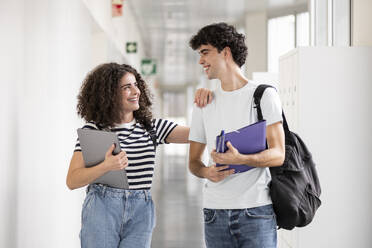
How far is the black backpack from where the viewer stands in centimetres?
228

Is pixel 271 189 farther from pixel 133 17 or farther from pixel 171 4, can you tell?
pixel 133 17

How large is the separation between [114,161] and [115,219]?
294mm

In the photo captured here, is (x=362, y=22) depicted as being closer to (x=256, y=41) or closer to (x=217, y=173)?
(x=217, y=173)

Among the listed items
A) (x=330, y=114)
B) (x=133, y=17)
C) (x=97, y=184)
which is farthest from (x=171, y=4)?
(x=97, y=184)

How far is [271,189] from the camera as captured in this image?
90.1 inches

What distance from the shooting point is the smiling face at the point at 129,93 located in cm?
250

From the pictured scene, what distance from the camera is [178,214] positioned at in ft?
26.2

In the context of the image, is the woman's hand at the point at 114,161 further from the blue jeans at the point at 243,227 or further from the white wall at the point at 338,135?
the white wall at the point at 338,135

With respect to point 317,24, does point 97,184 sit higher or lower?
lower

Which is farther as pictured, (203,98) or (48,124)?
(48,124)

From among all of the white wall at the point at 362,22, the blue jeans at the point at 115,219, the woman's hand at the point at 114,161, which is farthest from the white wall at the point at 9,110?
the white wall at the point at 362,22

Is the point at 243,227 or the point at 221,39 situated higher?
the point at 221,39

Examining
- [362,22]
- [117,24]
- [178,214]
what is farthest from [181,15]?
[362,22]

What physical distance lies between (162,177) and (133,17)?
4.21 metres
